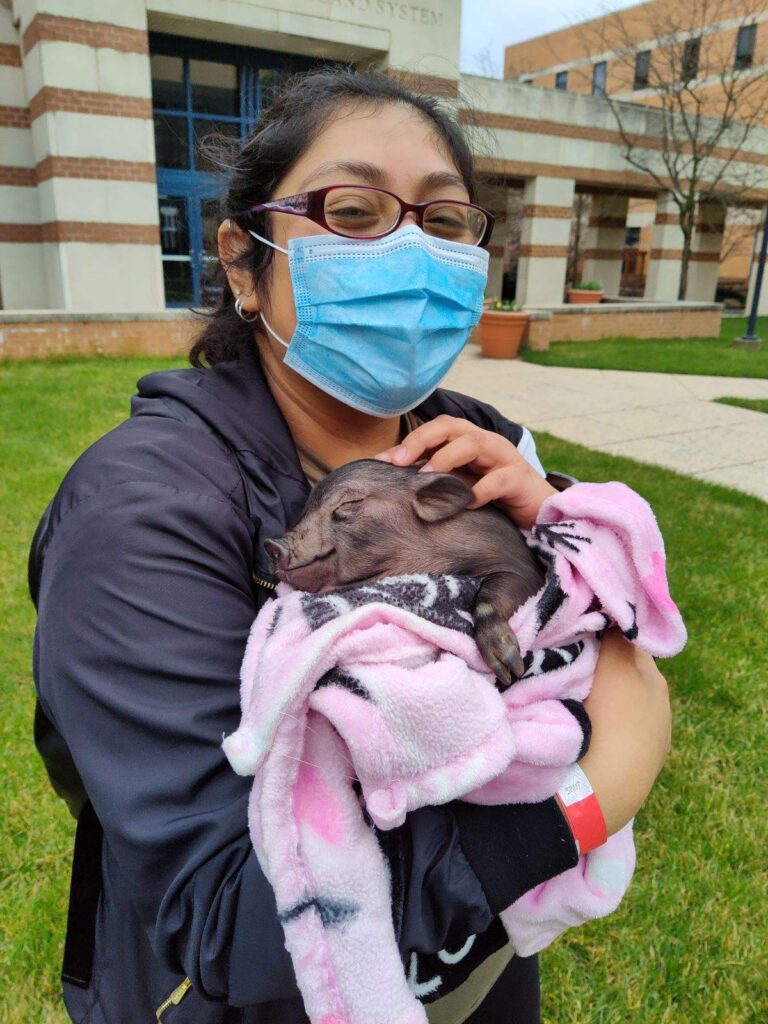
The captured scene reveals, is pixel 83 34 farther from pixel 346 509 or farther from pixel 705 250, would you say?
pixel 705 250

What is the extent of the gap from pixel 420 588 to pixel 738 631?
12.2ft

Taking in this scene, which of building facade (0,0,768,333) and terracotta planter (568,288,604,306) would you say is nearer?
building facade (0,0,768,333)

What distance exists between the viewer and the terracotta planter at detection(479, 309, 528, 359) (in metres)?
15.2

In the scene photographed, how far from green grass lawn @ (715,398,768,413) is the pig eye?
10.0m

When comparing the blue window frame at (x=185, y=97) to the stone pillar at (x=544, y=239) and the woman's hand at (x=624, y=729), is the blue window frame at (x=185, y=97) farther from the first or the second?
the woman's hand at (x=624, y=729)

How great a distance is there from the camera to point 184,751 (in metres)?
1.18

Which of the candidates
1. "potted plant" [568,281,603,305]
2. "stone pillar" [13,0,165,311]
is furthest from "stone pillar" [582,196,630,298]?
"stone pillar" [13,0,165,311]

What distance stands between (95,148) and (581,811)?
15.7 m

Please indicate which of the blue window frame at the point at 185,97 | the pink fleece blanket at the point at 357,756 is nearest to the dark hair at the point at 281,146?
the pink fleece blanket at the point at 357,756

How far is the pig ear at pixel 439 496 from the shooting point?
181cm

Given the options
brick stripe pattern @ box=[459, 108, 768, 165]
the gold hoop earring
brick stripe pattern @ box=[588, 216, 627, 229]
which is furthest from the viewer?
brick stripe pattern @ box=[588, 216, 627, 229]

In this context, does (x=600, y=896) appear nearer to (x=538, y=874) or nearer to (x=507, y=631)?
(x=538, y=874)

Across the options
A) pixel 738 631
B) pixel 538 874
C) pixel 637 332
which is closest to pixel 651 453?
pixel 738 631

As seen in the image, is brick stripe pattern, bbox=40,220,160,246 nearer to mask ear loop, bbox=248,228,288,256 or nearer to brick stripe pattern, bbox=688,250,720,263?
mask ear loop, bbox=248,228,288,256
